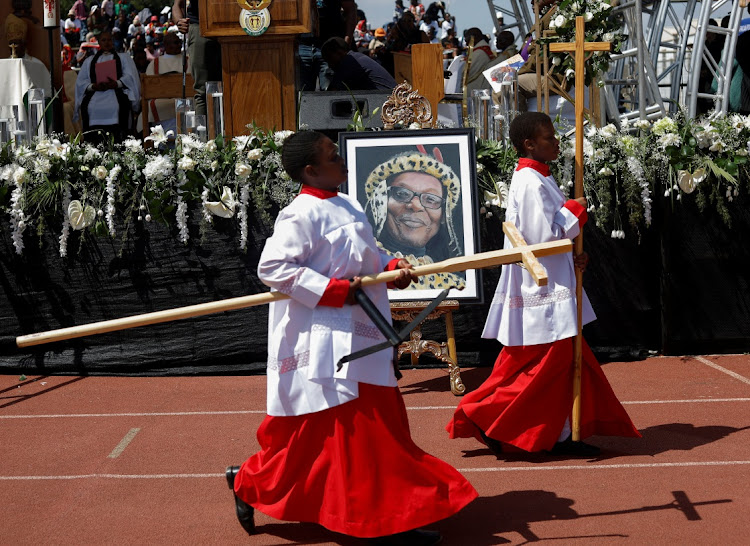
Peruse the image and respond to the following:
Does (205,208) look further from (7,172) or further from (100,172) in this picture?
(7,172)

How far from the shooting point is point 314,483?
4.55m

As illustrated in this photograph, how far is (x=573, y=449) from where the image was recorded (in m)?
Result: 5.98

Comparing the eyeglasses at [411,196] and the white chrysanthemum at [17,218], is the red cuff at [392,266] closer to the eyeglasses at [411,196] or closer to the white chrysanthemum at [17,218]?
the eyeglasses at [411,196]

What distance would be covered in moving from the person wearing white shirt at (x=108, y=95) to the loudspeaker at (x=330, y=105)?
426 cm

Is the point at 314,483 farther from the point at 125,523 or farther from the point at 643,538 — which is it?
the point at 643,538

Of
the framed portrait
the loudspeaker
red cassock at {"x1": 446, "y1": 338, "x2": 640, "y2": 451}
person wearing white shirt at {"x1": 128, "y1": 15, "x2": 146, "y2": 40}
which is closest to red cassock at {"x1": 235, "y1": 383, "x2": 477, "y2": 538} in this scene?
red cassock at {"x1": 446, "y1": 338, "x2": 640, "y2": 451}

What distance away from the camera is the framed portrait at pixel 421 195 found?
7.85 metres

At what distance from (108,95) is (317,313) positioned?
10039mm

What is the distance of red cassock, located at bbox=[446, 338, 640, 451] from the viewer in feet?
19.3

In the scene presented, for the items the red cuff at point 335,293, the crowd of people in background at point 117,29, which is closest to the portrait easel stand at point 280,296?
the red cuff at point 335,293

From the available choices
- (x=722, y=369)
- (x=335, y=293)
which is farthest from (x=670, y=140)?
(x=335, y=293)

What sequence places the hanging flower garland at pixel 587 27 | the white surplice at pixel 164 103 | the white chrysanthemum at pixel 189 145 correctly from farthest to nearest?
the white surplice at pixel 164 103 → the white chrysanthemum at pixel 189 145 → the hanging flower garland at pixel 587 27

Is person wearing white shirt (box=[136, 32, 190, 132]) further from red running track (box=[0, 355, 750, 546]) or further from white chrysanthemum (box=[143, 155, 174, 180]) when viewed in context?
red running track (box=[0, 355, 750, 546])

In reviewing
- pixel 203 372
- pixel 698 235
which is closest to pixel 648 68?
pixel 698 235
